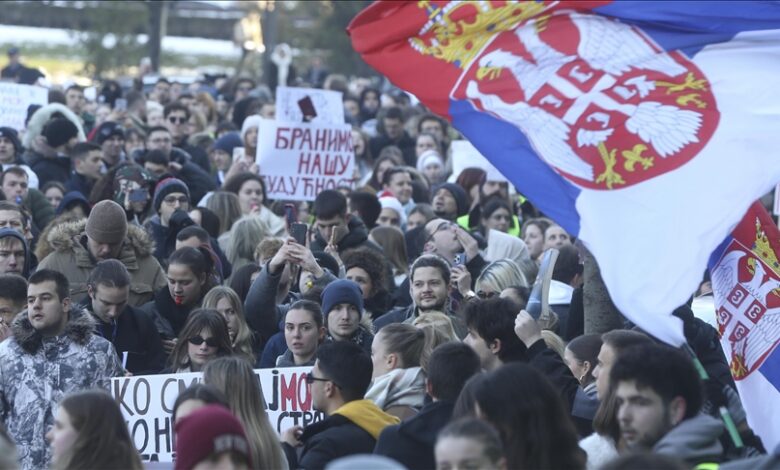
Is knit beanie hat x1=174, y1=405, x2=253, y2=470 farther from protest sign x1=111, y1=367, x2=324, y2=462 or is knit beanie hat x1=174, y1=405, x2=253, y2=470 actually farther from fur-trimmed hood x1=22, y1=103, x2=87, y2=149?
fur-trimmed hood x1=22, y1=103, x2=87, y2=149

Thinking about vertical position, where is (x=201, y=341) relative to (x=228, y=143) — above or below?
below

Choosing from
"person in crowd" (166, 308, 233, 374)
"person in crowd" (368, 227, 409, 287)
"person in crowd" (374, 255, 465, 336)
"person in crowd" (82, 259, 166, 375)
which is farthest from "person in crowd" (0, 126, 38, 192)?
"person in crowd" (166, 308, 233, 374)

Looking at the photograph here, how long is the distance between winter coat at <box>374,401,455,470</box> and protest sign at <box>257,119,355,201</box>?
8463mm

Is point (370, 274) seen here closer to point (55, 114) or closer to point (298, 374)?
point (298, 374)

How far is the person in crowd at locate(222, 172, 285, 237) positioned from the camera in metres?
14.8

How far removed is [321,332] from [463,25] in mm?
2382

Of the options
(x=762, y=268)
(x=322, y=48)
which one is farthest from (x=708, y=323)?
(x=322, y=48)

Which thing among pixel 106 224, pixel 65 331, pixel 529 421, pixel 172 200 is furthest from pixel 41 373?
pixel 172 200

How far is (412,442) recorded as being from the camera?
7434 millimetres

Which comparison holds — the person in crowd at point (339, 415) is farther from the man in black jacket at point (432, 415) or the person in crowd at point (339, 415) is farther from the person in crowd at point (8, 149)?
the person in crowd at point (8, 149)

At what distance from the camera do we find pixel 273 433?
7707mm

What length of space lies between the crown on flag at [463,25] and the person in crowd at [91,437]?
256 centimetres

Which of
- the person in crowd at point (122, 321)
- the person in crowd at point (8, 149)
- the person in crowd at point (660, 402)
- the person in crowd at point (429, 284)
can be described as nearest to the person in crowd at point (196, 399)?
the person in crowd at point (660, 402)

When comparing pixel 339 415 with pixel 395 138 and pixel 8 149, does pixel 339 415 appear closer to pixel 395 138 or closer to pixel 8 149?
pixel 8 149
